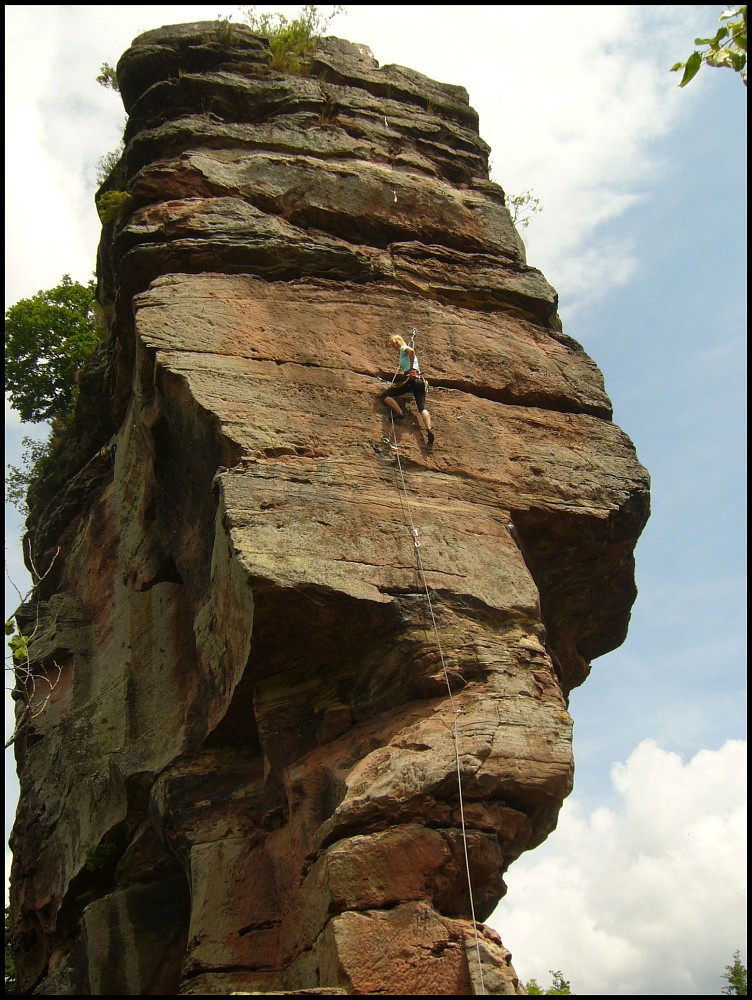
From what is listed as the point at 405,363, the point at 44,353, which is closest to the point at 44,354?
the point at 44,353

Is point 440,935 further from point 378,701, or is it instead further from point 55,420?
point 55,420

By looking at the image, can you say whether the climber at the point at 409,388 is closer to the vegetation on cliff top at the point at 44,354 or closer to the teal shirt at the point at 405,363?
the teal shirt at the point at 405,363

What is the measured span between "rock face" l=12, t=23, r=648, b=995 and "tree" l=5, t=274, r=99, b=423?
3060mm

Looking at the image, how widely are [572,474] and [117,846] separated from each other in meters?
7.07

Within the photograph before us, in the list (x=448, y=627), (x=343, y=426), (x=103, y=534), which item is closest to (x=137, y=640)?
(x=103, y=534)

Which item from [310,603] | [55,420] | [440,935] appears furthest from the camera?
[55,420]

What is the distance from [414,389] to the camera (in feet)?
42.2

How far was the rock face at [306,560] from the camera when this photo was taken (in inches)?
396

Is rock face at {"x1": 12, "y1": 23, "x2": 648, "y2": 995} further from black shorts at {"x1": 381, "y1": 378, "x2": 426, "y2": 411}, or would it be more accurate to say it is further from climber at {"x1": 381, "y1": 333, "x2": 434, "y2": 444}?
black shorts at {"x1": 381, "y1": 378, "x2": 426, "y2": 411}

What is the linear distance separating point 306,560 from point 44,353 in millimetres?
11634

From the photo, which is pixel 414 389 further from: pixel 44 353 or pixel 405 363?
pixel 44 353

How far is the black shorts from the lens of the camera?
12.8 meters

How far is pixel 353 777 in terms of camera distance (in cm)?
1003

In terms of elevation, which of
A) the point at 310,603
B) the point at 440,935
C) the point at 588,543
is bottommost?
the point at 440,935
